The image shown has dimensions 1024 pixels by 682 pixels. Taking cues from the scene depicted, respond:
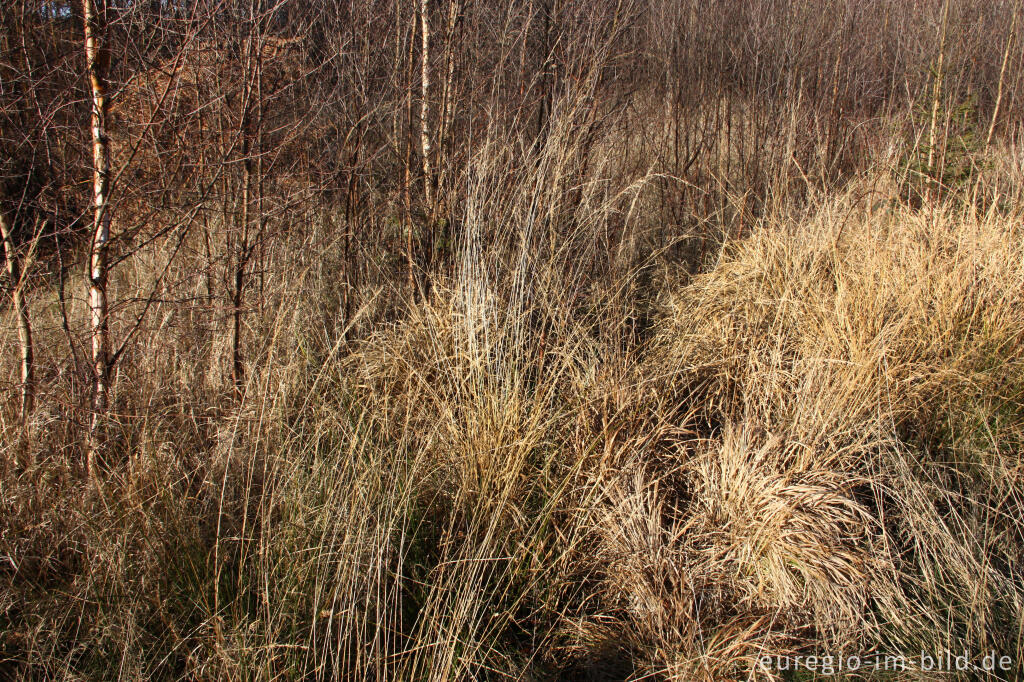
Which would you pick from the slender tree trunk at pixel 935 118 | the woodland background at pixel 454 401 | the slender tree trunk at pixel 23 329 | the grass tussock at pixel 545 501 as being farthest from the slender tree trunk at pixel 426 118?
the slender tree trunk at pixel 935 118

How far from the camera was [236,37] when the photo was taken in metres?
3.00

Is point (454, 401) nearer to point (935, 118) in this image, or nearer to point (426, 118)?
point (426, 118)

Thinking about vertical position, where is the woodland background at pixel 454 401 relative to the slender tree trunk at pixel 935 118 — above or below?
below

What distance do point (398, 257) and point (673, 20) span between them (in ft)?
9.42

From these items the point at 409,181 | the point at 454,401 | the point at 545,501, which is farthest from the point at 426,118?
the point at 545,501

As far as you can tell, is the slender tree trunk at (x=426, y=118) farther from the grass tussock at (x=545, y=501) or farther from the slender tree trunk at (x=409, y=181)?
the grass tussock at (x=545, y=501)

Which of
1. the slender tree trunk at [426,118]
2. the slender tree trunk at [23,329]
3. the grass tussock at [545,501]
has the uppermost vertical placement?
the slender tree trunk at [426,118]

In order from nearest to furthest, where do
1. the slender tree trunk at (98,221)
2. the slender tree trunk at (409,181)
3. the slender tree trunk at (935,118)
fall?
1. the slender tree trunk at (98,221)
2. the slender tree trunk at (409,181)
3. the slender tree trunk at (935,118)

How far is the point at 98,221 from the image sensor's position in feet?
7.55

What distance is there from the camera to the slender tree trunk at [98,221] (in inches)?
88.7

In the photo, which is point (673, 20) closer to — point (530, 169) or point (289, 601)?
point (530, 169)

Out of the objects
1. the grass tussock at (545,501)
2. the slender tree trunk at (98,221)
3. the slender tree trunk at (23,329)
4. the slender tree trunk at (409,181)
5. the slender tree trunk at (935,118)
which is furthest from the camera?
the slender tree trunk at (935,118)

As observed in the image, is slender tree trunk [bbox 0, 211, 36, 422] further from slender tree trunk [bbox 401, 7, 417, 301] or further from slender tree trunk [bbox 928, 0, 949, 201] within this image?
slender tree trunk [bbox 928, 0, 949, 201]

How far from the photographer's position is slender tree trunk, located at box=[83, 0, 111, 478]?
88.7 inches
